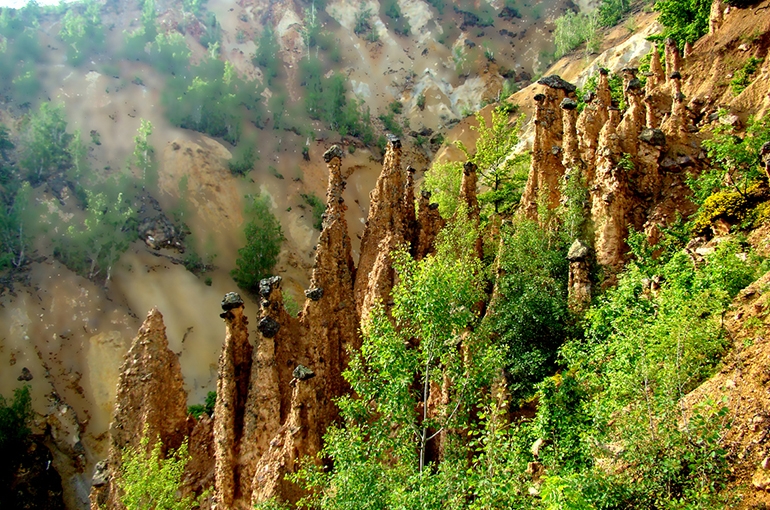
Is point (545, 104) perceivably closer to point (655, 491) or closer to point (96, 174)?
point (655, 491)

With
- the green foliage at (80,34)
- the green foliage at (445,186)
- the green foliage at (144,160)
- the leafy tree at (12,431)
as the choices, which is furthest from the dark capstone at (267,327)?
the green foliage at (80,34)

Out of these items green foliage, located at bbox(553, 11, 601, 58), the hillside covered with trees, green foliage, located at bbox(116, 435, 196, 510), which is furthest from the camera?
green foliage, located at bbox(553, 11, 601, 58)

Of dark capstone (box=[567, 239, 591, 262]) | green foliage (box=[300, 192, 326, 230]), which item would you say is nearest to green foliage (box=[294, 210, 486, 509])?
dark capstone (box=[567, 239, 591, 262])

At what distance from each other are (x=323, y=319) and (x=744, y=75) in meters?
19.5

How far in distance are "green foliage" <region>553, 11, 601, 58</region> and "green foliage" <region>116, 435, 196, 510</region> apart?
62.5m

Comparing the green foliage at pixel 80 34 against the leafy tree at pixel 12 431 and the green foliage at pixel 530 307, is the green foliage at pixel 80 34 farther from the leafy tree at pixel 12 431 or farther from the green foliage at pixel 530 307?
the green foliage at pixel 530 307

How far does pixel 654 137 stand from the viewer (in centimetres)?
1647

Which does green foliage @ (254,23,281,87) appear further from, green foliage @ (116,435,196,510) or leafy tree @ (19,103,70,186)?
green foliage @ (116,435,196,510)

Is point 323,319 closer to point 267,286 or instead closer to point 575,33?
point 267,286

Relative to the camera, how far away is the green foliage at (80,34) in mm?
59850

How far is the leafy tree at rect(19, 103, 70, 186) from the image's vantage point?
138ft


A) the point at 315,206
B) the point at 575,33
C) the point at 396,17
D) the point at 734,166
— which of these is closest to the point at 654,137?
the point at 734,166

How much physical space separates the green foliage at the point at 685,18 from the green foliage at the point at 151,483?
31.5 m

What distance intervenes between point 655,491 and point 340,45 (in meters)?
85.9
